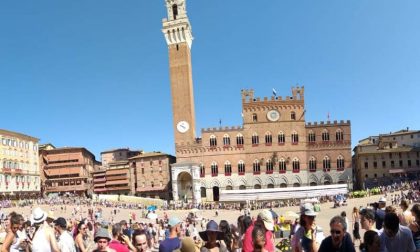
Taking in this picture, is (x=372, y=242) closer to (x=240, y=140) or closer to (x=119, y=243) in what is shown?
(x=119, y=243)

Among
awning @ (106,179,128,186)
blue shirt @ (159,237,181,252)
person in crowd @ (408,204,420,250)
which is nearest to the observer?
blue shirt @ (159,237,181,252)

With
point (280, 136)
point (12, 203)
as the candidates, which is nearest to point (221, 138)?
point (280, 136)

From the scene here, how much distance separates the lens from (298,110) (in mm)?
58094

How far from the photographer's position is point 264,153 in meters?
57.6

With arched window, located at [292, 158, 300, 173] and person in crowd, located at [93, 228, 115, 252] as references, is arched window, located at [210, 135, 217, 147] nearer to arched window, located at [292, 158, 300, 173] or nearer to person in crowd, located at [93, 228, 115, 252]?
arched window, located at [292, 158, 300, 173]

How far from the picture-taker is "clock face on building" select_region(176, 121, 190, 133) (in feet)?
198

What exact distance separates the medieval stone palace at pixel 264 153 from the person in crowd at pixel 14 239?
49.5 metres

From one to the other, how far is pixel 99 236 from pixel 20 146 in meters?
64.2

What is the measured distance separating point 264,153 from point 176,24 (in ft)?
77.5

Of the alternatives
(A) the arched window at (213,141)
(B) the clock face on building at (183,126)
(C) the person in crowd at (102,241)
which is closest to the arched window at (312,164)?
(A) the arched window at (213,141)

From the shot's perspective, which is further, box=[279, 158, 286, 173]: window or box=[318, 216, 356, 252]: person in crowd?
box=[279, 158, 286, 173]: window

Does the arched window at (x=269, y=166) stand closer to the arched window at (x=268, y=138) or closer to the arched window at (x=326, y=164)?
the arched window at (x=268, y=138)

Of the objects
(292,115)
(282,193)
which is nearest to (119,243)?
(282,193)

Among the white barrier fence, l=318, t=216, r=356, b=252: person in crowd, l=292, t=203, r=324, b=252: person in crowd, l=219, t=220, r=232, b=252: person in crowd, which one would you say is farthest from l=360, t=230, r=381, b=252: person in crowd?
the white barrier fence
